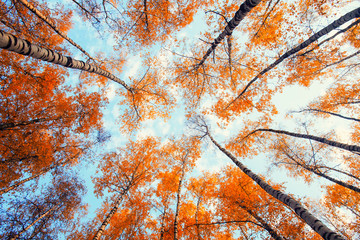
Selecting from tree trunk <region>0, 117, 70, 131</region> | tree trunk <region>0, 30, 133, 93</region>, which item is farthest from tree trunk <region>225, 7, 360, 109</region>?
tree trunk <region>0, 117, 70, 131</region>

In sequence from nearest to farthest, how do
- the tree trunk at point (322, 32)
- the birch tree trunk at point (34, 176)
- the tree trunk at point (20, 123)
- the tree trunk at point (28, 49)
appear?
the tree trunk at point (28, 49) < the tree trunk at point (322, 32) < the tree trunk at point (20, 123) < the birch tree trunk at point (34, 176)

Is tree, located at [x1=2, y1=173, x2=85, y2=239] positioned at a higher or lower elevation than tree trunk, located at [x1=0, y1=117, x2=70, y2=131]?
lower

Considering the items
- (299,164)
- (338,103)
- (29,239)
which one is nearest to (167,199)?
(29,239)

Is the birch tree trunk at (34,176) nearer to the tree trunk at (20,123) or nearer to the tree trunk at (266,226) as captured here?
the tree trunk at (20,123)

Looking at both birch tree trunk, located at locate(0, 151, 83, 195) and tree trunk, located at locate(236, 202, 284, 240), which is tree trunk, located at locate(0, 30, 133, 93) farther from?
tree trunk, located at locate(236, 202, 284, 240)

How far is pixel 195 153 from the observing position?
449 inches

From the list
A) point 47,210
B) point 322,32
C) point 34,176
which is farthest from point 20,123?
point 322,32

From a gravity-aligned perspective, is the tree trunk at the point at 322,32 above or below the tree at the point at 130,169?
below

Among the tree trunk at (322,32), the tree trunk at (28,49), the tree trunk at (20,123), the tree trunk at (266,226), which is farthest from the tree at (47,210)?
the tree trunk at (322,32)

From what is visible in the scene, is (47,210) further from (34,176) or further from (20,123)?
(20,123)

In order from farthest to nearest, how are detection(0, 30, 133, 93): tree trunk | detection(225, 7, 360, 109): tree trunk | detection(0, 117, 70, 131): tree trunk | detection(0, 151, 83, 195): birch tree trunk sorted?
detection(0, 151, 83, 195): birch tree trunk < detection(0, 117, 70, 131): tree trunk < detection(225, 7, 360, 109): tree trunk < detection(0, 30, 133, 93): tree trunk

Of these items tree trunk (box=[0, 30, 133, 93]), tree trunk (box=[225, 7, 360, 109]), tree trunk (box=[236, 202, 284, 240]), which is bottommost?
tree trunk (box=[236, 202, 284, 240])

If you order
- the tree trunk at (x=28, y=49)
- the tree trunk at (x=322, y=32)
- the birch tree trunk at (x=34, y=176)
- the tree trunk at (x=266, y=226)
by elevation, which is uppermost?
the birch tree trunk at (x=34, y=176)

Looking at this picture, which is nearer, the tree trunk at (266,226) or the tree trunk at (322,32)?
the tree trunk at (322,32)
